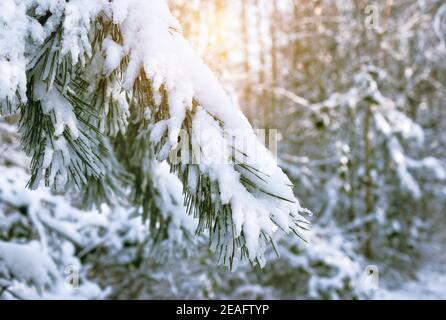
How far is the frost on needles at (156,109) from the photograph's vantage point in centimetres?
104

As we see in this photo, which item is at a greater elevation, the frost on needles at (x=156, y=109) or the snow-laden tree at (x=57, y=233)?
the frost on needles at (x=156, y=109)

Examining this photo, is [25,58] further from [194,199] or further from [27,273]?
[27,273]

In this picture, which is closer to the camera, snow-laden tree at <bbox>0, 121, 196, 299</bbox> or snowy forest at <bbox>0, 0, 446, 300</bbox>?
snowy forest at <bbox>0, 0, 446, 300</bbox>

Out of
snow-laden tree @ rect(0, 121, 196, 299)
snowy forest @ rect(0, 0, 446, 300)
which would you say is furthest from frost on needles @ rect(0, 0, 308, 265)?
snow-laden tree @ rect(0, 121, 196, 299)

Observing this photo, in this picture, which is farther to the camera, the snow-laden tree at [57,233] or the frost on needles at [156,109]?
the snow-laden tree at [57,233]

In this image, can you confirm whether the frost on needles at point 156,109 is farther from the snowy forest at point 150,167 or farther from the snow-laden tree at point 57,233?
the snow-laden tree at point 57,233

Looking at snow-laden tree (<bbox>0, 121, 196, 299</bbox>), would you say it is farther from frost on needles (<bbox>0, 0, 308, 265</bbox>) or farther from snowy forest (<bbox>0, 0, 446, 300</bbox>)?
frost on needles (<bbox>0, 0, 308, 265</bbox>)

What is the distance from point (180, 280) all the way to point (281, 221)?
4.69 meters

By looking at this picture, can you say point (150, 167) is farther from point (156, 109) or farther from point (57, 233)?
point (57, 233)

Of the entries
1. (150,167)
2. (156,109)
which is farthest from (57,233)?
(156,109)

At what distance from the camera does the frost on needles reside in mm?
1041

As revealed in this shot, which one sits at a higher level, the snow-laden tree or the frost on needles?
the frost on needles

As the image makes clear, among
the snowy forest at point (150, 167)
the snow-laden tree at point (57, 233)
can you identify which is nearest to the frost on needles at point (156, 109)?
the snowy forest at point (150, 167)

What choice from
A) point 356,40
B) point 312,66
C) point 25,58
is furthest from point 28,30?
point 312,66
